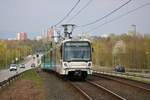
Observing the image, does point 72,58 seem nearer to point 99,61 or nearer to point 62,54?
point 62,54

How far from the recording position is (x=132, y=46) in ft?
297

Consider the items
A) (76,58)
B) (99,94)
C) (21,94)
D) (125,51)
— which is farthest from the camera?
(125,51)

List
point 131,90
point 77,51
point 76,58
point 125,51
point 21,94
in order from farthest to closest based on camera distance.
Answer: point 125,51, point 77,51, point 76,58, point 131,90, point 21,94

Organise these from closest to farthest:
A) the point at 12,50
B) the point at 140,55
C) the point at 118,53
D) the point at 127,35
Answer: the point at 140,55 < the point at 118,53 < the point at 127,35 < the point at 12,50

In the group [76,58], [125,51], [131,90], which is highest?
[125,51]

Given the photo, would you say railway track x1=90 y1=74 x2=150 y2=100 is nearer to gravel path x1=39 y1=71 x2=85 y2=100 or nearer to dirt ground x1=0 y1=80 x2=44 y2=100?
gravel path x1=39 y1=71 x2=85 y2=100

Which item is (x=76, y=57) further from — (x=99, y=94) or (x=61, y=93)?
(x=99, y=94)

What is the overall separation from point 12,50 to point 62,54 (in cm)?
11329

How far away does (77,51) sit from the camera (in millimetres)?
30812

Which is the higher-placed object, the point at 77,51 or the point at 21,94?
the point at 77,51

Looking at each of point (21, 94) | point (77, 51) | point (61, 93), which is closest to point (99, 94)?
point (61, 93)

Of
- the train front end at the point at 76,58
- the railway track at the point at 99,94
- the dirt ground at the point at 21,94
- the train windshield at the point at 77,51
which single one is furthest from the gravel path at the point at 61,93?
the train windshield at the point at 77,51

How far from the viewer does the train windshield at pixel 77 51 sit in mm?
30484

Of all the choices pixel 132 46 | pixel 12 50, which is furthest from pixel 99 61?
pixel 12 50
